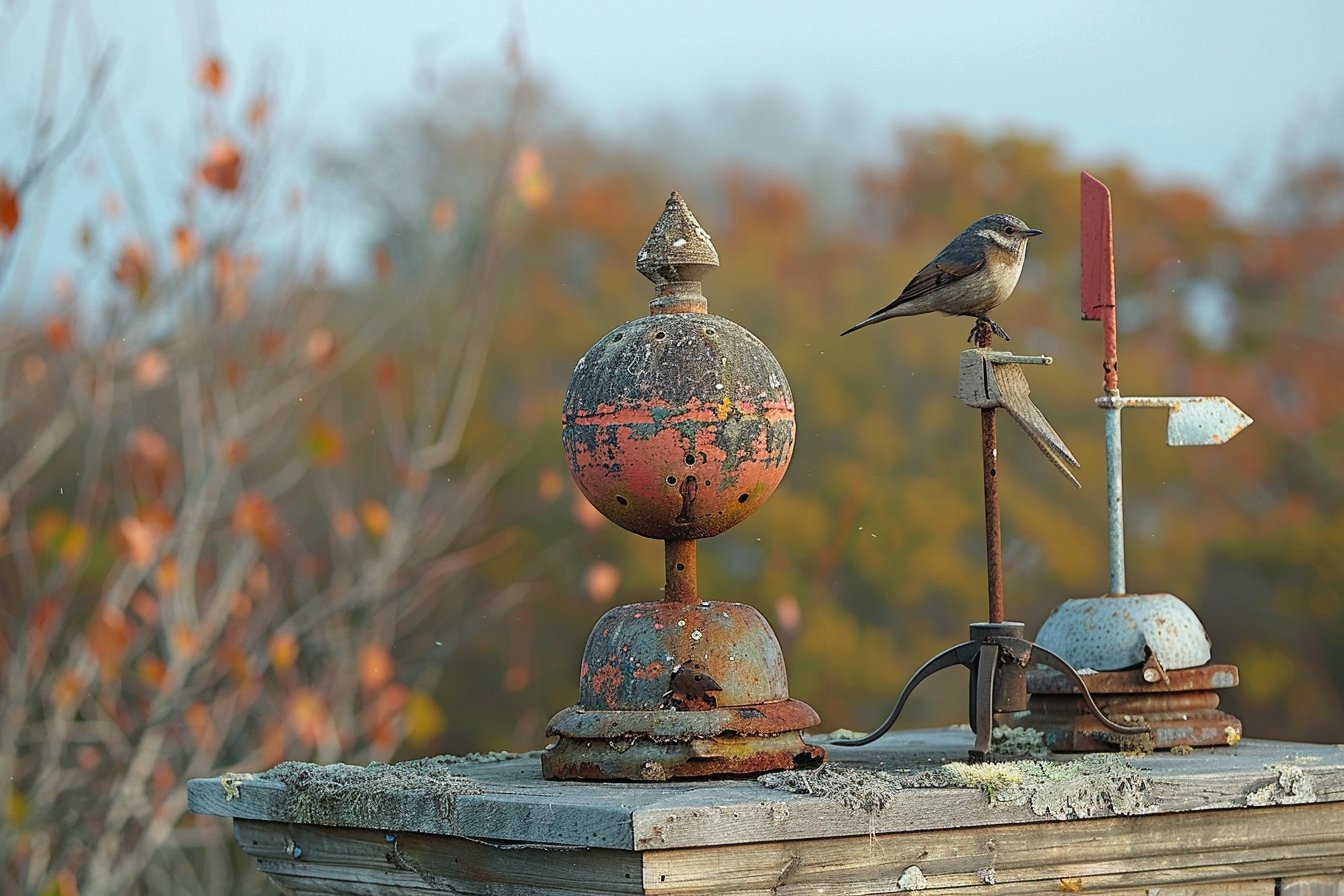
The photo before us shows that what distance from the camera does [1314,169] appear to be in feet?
57.5

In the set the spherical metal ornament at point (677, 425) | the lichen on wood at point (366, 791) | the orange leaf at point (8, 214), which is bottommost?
the lichen on wood at point (366, 791)

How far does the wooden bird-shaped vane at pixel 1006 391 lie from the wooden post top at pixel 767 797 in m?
0.60

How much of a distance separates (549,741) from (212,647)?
11.4 feet

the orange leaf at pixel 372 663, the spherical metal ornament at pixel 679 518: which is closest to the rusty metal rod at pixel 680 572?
→ the spherical metal ornament at pixel 679 518

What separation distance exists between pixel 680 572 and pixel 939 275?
78 centimetres

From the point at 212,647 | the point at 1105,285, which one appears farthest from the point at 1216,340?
the point at 1105,285

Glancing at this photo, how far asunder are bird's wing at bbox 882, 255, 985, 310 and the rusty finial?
390 mm

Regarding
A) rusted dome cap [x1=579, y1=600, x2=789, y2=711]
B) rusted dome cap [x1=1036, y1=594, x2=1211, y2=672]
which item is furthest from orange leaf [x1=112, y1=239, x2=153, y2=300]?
rusted dome cap [x1=1036, y1=594, x2=1211, y2=672]

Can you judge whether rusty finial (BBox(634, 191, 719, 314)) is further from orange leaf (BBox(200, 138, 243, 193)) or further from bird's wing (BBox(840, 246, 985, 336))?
orange leaf (BBox(200, 138, 243, 193))

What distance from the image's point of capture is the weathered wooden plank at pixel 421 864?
2.51m

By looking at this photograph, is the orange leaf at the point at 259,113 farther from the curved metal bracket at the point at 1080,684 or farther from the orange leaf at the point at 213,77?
the curved metal bracket at the point at 1080,684

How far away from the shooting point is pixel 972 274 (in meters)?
3.32

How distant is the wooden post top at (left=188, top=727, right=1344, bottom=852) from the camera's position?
8.13 ft

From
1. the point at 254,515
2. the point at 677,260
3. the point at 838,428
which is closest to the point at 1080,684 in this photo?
the point at 677,260
